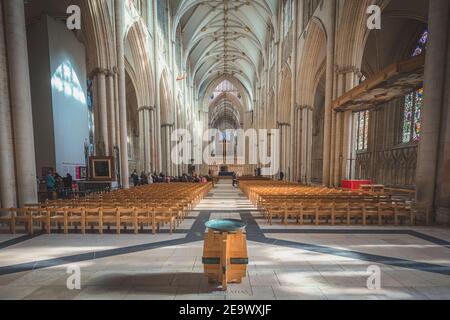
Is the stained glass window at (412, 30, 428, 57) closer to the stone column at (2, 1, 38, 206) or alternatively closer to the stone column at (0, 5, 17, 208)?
the stone column at (2, 1, 38, 206)

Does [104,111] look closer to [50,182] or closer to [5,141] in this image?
[50,182]

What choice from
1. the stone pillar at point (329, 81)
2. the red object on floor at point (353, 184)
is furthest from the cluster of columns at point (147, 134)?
the red object on floor at point (353, 184)

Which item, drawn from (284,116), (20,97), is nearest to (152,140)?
(20,97)

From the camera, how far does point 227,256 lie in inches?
135

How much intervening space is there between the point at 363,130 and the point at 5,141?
29693 millimetres

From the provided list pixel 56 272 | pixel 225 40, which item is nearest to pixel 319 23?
pixel 56 272

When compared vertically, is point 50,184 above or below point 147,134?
below

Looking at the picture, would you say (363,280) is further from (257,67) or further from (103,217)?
(257,67)

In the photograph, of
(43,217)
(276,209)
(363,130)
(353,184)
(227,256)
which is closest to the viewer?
(227,256)

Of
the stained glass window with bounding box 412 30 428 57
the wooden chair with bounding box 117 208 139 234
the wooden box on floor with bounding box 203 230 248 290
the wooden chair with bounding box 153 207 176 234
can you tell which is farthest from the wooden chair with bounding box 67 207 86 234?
the stained glass window with bounding box 412 30 428 57

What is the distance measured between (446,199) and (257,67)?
45.5 metres

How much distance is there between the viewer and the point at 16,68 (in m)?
7.89

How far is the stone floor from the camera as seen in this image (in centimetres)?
349

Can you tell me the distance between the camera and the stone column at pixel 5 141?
7688 millimetres
